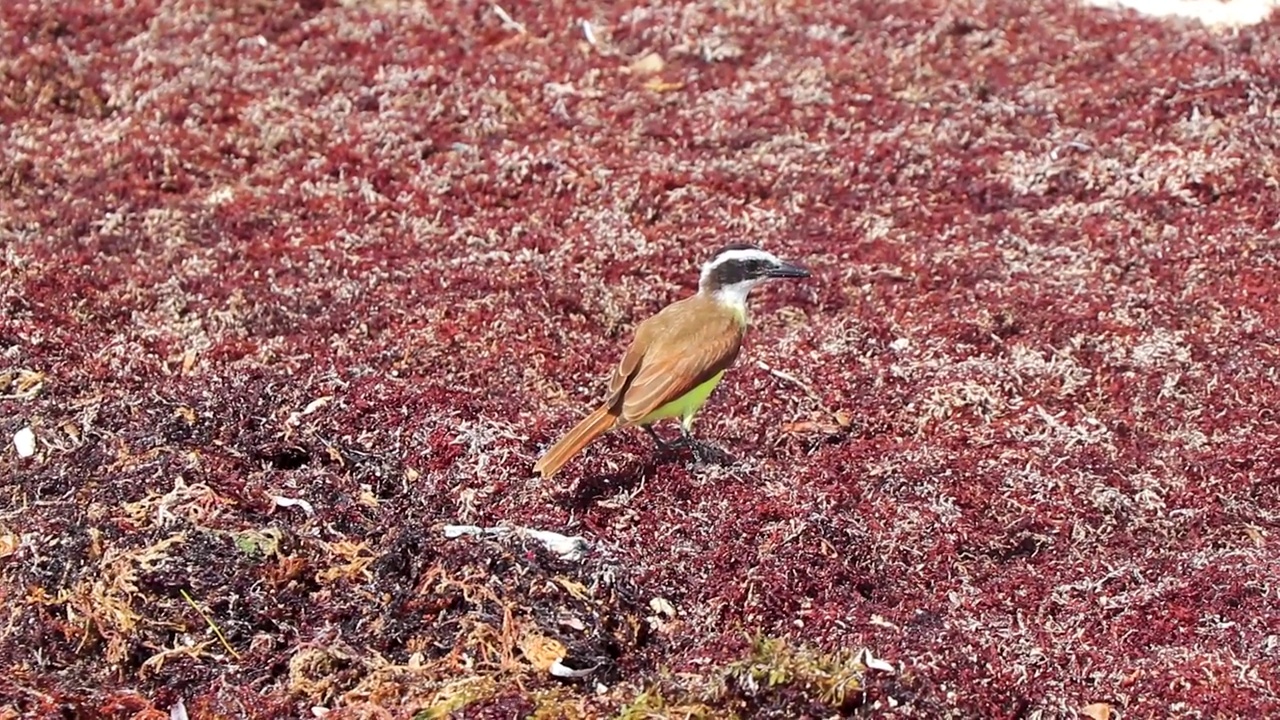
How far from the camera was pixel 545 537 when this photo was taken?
532 centimetres

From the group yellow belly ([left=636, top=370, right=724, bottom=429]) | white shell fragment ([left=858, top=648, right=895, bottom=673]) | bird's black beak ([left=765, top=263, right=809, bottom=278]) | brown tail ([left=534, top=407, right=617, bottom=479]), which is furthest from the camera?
bird's black beak ([left=765, top=263, right=809, bottom=278])

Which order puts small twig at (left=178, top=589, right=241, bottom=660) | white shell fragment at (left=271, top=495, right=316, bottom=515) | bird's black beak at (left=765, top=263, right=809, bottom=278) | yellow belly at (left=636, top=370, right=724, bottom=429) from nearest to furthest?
small twig at (left=178, top=589, right=241, bottom=660) → white shell fragment at (left=271, top=495, right=316, bottom=515) → yellow belly at (left=636, top=370, right=724, bottom=429) → bird's black beak at (left=765, top=263, right=809, bottom=278)

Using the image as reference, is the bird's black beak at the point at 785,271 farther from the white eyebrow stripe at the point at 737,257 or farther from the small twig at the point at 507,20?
the small twig at the point at 507,20

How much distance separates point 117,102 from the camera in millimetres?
9273

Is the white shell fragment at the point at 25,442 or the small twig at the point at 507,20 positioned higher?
the small twig at the point at 507,20

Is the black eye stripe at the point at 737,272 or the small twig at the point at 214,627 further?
the black eye stripe at the point at 737,272

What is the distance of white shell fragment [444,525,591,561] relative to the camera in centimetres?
523

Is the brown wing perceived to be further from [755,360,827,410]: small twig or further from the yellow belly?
[755,360,827,410]: small twig

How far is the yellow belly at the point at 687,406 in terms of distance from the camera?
5.96 metres

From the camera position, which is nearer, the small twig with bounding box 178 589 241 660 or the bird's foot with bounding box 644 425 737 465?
the small twig with bounding box 178 589 241 660

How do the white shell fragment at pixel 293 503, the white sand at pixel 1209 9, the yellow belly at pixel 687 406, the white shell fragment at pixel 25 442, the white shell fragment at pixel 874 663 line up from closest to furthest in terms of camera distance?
the white shell fragment at pixel 874 663, the white shell fragment at pixel 293 503, the white shell fragment at pixel 25 442, the yellow belly at pixel 687 406, the white sand at pixel 1209 9

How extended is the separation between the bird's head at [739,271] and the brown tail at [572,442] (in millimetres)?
1190

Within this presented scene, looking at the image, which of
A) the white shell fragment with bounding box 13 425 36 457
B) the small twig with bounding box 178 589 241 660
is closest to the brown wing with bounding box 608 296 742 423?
the small twig with bounding box 178 589 241 660

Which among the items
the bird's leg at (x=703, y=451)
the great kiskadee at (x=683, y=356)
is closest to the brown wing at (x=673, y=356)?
the great kiskadee at (x=683, y=356)
